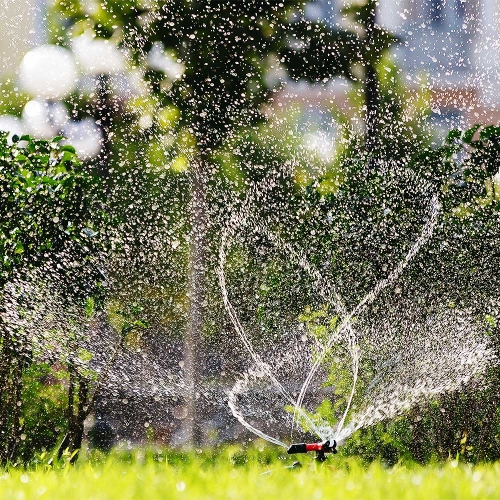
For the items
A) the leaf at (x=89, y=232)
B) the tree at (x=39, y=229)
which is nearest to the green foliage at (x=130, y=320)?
the tree at (x=39, y=229)

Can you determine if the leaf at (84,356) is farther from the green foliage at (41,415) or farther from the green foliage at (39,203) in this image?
the green foliage at (39,203)

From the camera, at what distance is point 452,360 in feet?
18.6

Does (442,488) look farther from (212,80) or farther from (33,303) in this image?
(212,80)

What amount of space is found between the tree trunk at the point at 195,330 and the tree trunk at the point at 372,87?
7.13 ft

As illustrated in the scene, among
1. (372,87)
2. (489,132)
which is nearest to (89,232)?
(489,132)

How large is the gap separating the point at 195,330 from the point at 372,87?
3.75m

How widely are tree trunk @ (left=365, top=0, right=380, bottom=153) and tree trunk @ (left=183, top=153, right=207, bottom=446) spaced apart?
7.13 feet

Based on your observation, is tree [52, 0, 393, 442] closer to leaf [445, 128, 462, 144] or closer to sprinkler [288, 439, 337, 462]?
leaf [445, 128, 462, 144]

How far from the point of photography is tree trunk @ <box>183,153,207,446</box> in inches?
305

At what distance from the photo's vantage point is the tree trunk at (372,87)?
7.65 metres

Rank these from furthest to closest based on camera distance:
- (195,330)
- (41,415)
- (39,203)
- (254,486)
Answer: (195,330)
(41,415)
(39,203)
(254,486)

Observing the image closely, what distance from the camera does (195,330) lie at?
307 inches

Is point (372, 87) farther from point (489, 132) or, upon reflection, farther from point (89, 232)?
point (89, 232)

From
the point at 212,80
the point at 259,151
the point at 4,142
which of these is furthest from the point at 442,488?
the point at 212,80
